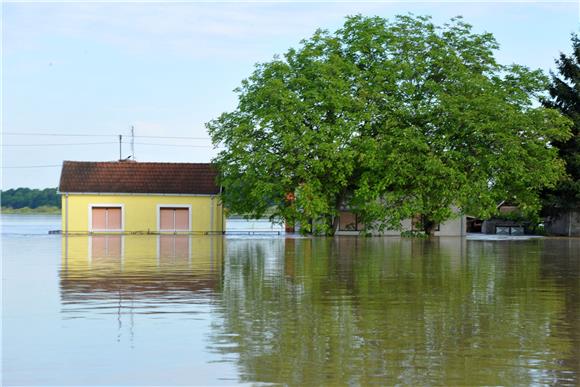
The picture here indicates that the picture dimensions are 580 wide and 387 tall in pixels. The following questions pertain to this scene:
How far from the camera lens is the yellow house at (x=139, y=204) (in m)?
63.0

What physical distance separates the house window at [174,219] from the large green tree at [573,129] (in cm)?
2340

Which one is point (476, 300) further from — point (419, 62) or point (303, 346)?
point (419, 62)

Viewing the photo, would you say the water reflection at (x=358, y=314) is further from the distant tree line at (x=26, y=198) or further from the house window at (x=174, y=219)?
the distant tree line at (x=26, y=198)

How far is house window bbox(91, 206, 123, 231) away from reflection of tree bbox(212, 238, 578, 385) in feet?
132

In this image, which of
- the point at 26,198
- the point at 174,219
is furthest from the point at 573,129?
the point at 26,198

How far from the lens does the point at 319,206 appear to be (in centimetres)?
5012

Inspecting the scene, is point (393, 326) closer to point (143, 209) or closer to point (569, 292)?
point (569, 292)

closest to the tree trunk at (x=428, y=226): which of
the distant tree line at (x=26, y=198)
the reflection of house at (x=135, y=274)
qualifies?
the reflection of house at (x=135, y=274)

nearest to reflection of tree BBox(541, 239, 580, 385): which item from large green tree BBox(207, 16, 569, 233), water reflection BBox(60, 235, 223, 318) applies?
water reflection BBox(60, 235, 223, 318)

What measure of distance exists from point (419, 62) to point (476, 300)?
3762 cm

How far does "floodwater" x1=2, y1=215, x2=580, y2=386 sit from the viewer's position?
9.61m

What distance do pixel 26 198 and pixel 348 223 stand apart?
8914 centimetres

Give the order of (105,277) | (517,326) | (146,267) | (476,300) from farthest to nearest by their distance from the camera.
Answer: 1. (146,267)
2. (105,277)
3. (476,300)
4. (517,326)

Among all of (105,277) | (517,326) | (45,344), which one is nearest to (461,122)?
(105,277)
